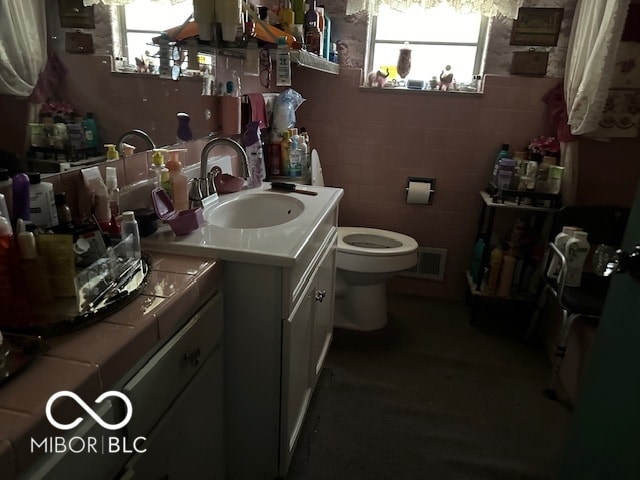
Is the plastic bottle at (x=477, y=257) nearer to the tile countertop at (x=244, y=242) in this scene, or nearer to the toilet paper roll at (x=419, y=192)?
the toilet paper roll at (x=419, y=192)

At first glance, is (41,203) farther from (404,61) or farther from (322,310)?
(404,61)

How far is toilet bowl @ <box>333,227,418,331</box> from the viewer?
2.29 metres

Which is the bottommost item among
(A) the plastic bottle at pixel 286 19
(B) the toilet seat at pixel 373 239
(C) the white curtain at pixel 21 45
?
(B) the toilet seat at pixel 373 239

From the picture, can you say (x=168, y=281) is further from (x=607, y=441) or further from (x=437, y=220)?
(x=437, y=220)

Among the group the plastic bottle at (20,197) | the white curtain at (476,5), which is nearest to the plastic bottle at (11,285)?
the plastic bottle at (20,197)

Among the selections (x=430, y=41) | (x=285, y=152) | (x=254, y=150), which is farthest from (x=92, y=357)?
(x=430, y=41)

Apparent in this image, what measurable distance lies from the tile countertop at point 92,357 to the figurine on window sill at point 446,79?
205 cm

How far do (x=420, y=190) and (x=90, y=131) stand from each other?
77.3 inches

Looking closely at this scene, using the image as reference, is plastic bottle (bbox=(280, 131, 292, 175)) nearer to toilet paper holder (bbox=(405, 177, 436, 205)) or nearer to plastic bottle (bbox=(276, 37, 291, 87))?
plastic bottle (bbox=(276, 37, 291, 87))

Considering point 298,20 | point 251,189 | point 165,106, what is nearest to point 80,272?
point 165,106

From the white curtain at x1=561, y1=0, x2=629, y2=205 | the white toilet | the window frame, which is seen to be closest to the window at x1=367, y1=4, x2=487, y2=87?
the window frame

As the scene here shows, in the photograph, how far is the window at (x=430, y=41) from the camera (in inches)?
103

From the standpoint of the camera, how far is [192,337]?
3.45 ft

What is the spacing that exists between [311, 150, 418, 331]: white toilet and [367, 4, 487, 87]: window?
2.75ft
